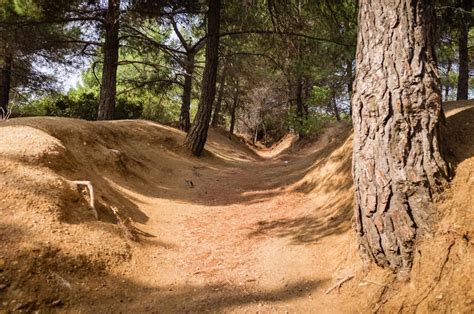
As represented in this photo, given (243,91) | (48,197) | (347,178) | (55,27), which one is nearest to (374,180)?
(347,178)

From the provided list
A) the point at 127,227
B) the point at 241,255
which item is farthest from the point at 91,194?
the point at 241,255

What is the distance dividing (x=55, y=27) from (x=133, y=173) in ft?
26.7

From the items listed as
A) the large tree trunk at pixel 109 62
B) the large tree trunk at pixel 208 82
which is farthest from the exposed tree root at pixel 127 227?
the large tree trunk at pixel 109 62

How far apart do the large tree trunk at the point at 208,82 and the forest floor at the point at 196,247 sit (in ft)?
15.5

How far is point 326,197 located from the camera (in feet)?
19.4

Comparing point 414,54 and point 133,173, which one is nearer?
point 414,54

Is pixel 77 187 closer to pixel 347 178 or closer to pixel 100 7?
pixel 347 178

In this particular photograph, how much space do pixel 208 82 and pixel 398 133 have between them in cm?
835

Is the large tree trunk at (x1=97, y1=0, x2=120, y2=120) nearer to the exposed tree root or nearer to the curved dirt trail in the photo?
the curved dirt trail

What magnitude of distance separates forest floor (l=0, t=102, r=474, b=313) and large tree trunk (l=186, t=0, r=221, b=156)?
4.72 m

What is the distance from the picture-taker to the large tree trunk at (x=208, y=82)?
10688 millimetres

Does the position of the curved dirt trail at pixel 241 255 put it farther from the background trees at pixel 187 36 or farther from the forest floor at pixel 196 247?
the background trees at pixel 187 36

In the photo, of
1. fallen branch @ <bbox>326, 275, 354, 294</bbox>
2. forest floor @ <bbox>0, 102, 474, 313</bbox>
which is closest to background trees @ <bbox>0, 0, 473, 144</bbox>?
forest floor @ <bbox>0, 102, 474, 313</bbox>

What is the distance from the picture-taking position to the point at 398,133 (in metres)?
3.15
